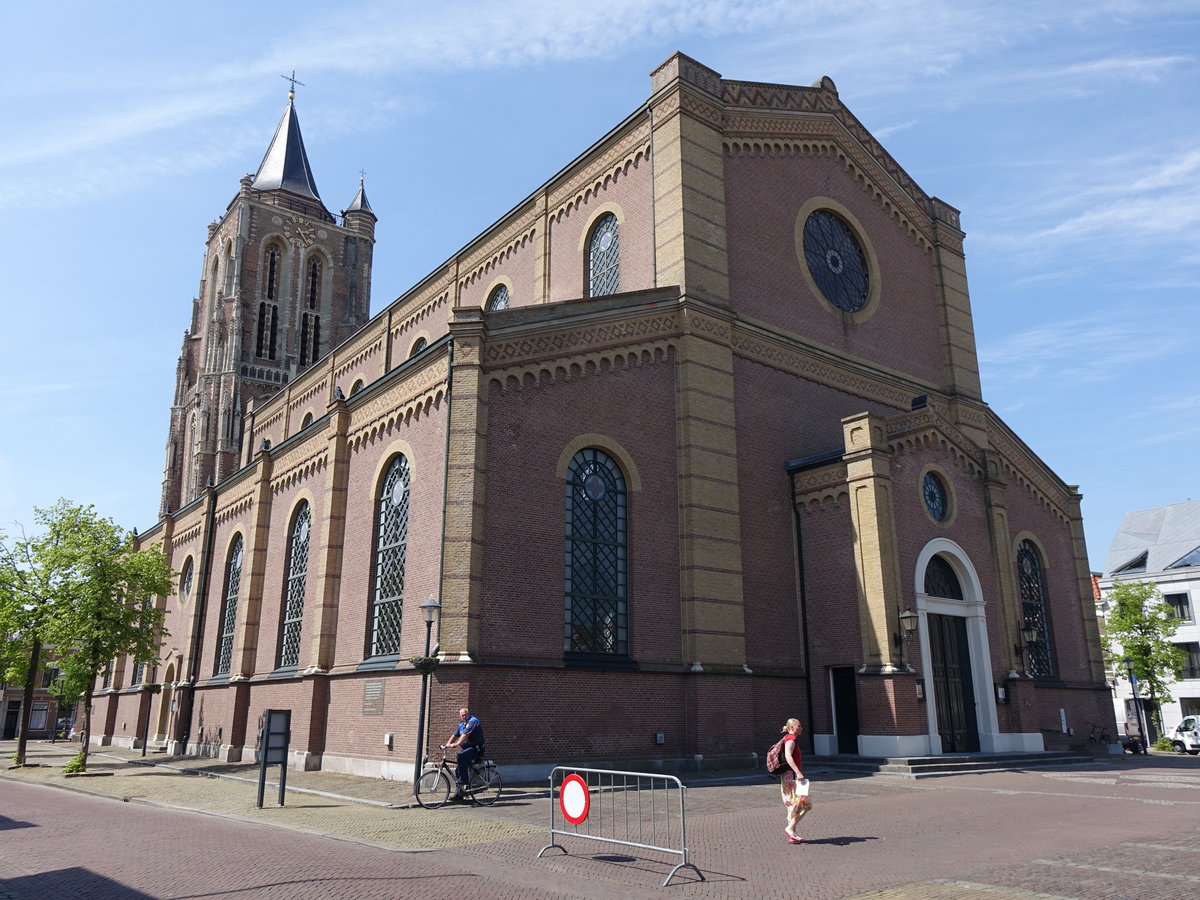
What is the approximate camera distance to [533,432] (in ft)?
65.3

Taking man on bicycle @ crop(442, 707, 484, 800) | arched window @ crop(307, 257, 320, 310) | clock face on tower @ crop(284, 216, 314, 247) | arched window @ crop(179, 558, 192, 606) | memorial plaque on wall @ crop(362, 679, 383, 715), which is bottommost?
man on bicycle @ crop(442, 707, 484, 800)

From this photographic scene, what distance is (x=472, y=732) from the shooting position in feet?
51.9

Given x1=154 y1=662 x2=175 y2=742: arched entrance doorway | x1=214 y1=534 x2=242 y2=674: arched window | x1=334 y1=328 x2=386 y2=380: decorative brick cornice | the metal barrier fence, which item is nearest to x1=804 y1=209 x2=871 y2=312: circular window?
the metal barrier fence

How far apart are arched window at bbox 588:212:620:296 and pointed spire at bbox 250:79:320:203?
42.9 meters

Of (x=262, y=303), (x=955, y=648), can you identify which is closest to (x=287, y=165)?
(x=262, y=303)

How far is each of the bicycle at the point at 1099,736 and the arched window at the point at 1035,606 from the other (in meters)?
2.42

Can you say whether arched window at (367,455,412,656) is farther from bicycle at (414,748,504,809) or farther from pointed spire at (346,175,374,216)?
pointed spire at (346,175,374,216)

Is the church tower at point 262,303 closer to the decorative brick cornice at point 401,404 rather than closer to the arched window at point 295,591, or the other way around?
the arched window at point 295,591

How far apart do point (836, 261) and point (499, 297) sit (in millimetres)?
11428

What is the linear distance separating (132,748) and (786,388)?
3082 cm

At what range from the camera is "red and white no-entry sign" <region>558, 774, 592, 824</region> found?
33.0ft

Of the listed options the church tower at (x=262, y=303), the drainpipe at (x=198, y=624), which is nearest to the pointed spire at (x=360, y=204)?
the church tower at (x=262, y=303)

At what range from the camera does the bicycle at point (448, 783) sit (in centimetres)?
1554

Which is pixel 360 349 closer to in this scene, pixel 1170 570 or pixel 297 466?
pixel 297 466
